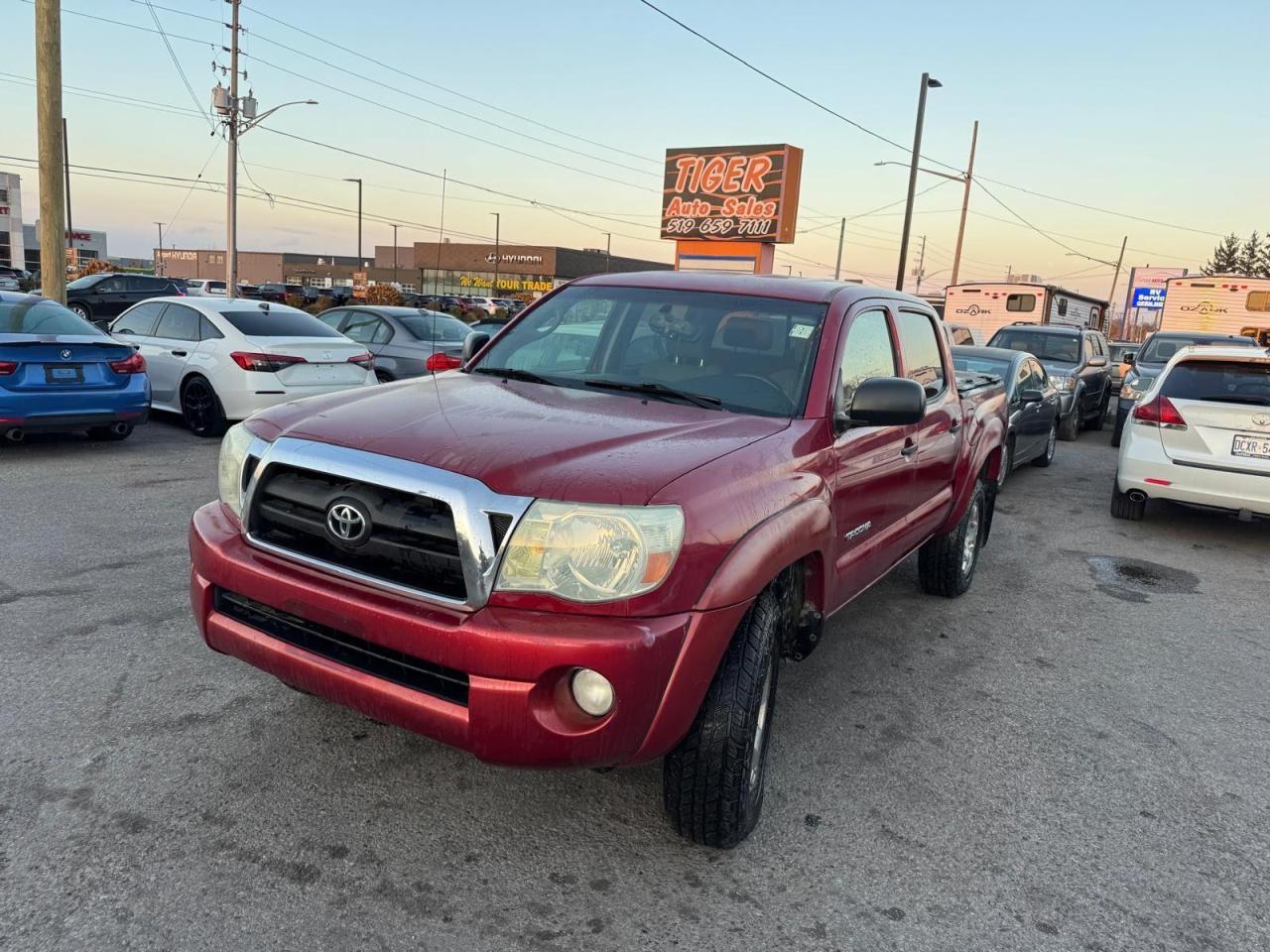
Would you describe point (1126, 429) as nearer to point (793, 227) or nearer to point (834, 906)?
point (834, 906)

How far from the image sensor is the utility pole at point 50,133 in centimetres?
1158

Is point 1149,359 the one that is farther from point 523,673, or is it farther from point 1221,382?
point 523,673

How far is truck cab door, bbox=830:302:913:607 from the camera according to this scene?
3400 millimetres

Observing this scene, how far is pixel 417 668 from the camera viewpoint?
2.46 metres

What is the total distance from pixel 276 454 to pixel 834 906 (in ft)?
6.92

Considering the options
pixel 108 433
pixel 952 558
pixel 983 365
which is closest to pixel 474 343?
pixel 952 558

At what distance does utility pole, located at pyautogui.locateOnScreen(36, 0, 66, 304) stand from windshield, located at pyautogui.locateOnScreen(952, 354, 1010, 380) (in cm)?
1111

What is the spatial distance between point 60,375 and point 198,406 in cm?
170

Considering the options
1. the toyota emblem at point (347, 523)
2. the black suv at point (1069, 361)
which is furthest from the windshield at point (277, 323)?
the black suv at point (1069, 361)

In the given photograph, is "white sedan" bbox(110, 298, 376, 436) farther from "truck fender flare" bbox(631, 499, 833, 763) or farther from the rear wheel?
"truck fender flare" bbox(631, 499, 833, 763)

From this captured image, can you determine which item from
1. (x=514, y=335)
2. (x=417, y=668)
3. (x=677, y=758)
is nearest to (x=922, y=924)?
(x=677, y=758)

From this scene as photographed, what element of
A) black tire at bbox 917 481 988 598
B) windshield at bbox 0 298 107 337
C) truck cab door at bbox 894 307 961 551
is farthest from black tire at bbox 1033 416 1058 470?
windshield at bbox 0 298 107 337

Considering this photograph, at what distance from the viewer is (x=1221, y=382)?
7.16 m

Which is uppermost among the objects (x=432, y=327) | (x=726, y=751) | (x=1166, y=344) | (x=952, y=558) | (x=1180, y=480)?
(x=1166, y=344)
